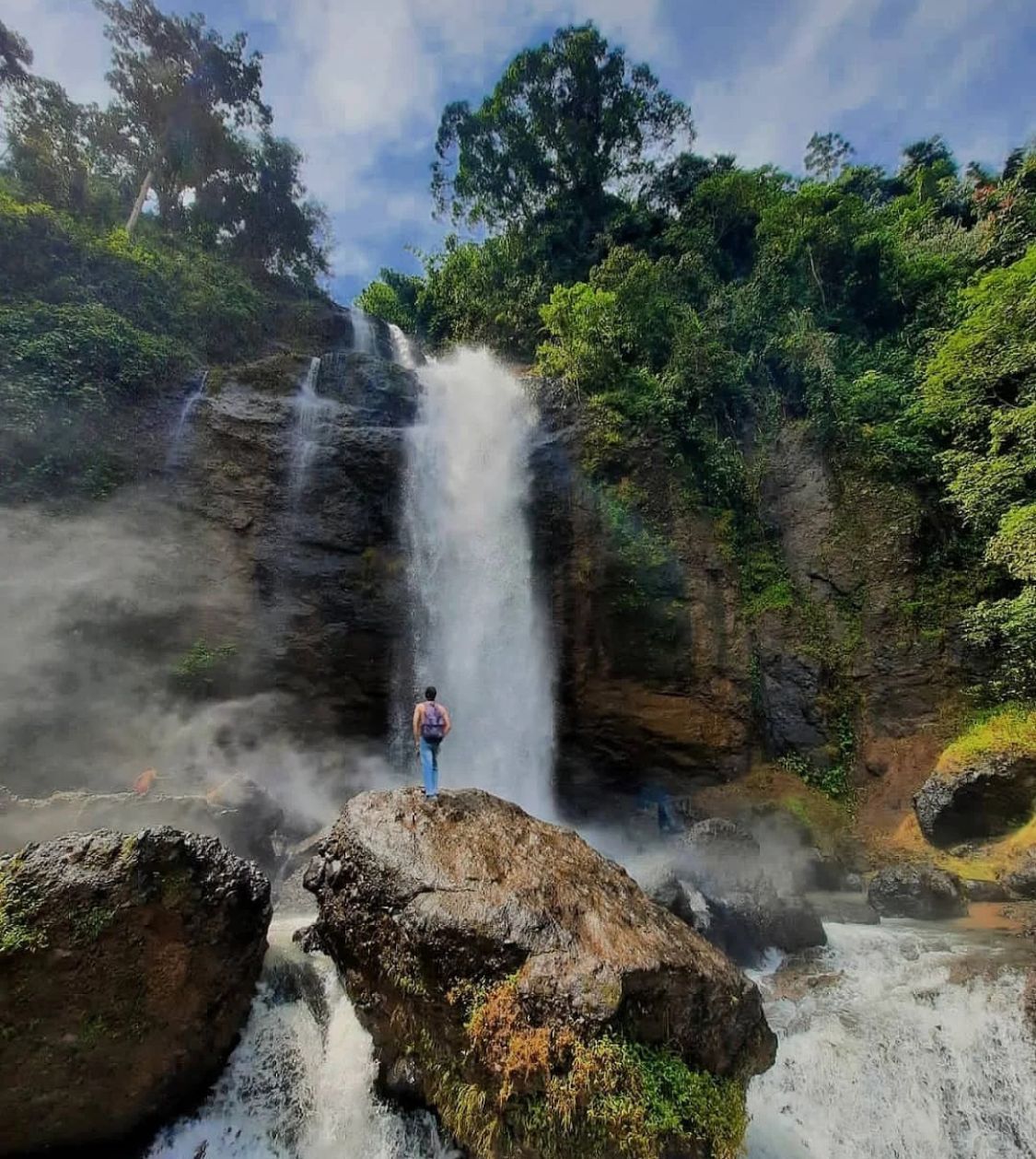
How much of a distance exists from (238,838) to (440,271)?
23.0 m

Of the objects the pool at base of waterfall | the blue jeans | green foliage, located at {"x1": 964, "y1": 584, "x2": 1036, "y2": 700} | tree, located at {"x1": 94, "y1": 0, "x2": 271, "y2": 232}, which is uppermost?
tree, located at {"x1": 94, "y1": 0, "x2": 271, "y2": 232}

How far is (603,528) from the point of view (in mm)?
14648

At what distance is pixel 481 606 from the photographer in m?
14.7

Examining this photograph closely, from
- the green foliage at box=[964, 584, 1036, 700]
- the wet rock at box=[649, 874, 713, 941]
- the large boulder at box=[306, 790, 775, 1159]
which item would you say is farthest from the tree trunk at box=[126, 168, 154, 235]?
the green foliage at box=[964, 584, 1036, 700]

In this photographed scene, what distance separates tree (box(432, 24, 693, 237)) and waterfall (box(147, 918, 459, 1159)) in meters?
26.4

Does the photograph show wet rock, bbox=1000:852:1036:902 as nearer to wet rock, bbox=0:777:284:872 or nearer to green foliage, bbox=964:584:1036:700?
green foliage, bbox=964:584:1036:700

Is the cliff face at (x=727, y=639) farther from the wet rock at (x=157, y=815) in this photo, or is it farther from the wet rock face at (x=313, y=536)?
the wet rock at (x=157, y=815)

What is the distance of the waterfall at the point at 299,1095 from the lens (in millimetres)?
4684

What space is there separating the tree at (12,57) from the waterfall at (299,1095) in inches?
1009

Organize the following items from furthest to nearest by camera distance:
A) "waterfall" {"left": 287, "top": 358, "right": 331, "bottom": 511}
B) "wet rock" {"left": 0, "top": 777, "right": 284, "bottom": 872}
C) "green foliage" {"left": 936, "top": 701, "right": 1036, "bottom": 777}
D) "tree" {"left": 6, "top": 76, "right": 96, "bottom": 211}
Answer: "tree" {"left": 6, "top": 76, "right": 96, "bottom": 211}
"waterfall" {"left": 287, "top": 358, "right": 331, "bottom": 511}
"green foliage" {"left": 936, "top": 701, "right": 1036, "bottom": 777}
"wet rock" {"left": 0, "top": 777, "right": 284, "bottom": 872}

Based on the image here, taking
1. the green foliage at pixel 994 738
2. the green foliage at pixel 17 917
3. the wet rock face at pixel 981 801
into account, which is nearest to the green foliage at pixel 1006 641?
the green foliage at pixel 994 738

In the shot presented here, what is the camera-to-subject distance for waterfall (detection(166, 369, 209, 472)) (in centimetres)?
1381

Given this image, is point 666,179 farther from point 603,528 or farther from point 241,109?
point 603,528

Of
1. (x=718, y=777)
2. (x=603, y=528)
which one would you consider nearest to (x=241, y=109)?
(x=603, y=528)
